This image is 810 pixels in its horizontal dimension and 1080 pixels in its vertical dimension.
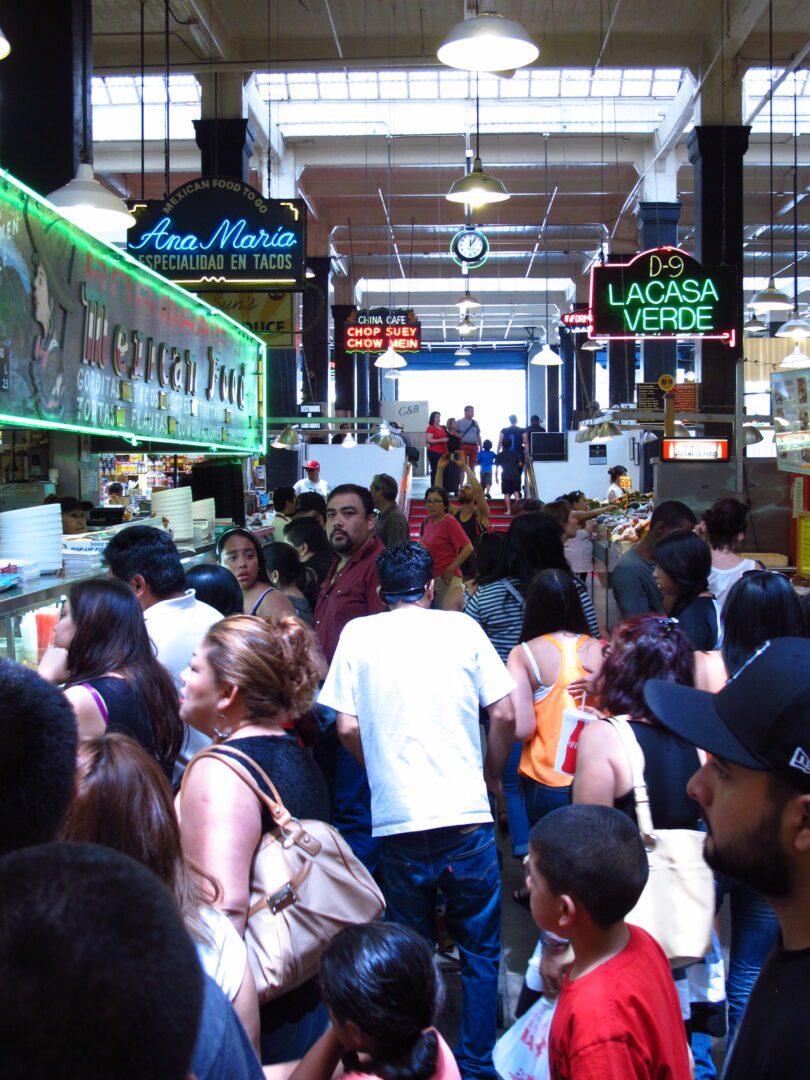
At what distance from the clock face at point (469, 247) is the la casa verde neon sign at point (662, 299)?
2.52 meters

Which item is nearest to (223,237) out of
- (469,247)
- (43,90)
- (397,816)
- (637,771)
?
(43,90)

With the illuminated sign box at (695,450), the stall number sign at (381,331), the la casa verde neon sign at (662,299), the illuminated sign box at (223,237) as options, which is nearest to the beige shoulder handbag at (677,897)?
the illuminated sign box at (223,237)

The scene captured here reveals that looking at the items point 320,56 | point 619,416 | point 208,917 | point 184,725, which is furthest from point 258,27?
point 208,917

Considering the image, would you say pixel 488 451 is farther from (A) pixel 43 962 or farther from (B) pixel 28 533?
(A) pixel 43 962

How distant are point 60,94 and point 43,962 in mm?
8667

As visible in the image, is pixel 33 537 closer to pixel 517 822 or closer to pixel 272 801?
pixel 517 822

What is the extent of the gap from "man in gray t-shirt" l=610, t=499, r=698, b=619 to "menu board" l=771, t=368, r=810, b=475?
249 cm

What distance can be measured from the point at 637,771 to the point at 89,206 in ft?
16.0

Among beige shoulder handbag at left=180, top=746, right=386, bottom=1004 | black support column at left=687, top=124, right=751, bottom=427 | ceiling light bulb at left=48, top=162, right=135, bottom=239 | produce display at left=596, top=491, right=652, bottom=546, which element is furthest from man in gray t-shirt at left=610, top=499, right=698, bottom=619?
→ black support column at left=687, top=124, right=751, bottom=427

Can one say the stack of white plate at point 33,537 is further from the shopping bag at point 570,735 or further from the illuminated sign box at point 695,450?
the illuminated sign box at point 695,450

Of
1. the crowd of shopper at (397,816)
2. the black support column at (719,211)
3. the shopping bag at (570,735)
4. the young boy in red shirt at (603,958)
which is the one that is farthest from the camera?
the black support column at (719,211)

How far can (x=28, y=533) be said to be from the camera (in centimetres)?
537

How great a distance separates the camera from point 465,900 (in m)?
3.42

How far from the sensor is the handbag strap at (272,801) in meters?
2.38
